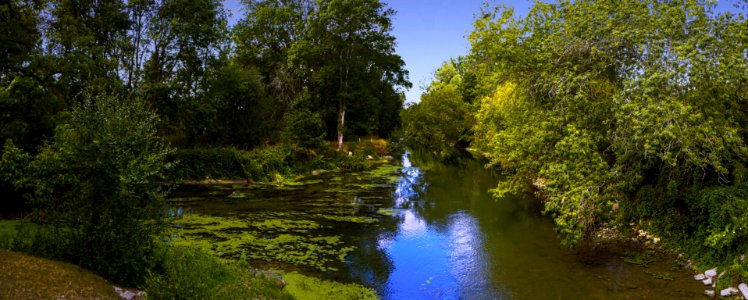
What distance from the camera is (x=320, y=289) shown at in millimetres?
11047

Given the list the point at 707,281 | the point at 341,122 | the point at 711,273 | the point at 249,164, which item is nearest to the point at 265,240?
the point at 707,281

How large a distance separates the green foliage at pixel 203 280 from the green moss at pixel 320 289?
1.99ft

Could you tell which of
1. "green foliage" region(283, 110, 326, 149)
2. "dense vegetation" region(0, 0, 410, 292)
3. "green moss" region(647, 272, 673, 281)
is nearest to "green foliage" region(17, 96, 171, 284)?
"dense vegetation" region(0, 0, 410, 292)

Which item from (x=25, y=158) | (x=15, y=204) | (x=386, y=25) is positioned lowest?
(x=15, y=204)

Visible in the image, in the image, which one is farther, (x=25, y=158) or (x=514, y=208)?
(x=514, y=208)

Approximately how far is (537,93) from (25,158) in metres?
17.8

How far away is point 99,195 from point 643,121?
43.4 feet

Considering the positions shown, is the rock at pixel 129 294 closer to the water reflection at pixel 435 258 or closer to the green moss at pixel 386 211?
the water reflection at pixel 435 258

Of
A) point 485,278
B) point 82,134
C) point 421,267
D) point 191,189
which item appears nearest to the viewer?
point 82,134

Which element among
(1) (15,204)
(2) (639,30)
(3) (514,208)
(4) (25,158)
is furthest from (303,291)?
(3) (514,208)

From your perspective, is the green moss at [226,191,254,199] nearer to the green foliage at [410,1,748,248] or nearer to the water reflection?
the water reflection

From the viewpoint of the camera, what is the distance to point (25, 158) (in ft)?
42.9

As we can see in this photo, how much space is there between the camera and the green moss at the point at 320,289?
34.8 ft

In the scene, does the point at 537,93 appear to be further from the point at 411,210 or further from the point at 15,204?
the point at 15,204
